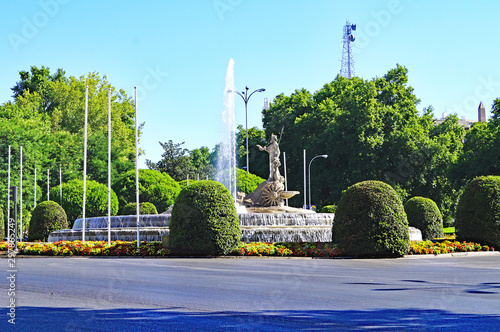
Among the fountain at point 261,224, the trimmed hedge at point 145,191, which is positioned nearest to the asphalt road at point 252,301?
the fountain at point 261,224

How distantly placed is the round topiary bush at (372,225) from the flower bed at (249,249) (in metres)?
0.77

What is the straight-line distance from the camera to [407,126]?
62656 mm

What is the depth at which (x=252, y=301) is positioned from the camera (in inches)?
384

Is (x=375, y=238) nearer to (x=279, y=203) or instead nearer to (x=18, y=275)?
(x=18, y=275)

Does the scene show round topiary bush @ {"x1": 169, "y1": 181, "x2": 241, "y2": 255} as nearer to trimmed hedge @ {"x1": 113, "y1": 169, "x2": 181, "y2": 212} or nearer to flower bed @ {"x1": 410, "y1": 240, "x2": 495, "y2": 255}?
flower bed @ {"x1": 410, "y1": 240, "x2": 495, "y2": 255}

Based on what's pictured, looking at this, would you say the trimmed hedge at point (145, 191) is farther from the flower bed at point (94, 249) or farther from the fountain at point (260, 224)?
the flower bed at point (94, 249)

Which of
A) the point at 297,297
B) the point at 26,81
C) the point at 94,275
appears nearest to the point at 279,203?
the point at 94,275

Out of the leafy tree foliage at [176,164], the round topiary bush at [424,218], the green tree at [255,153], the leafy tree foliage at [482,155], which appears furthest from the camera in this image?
the leafy tree foliage at [176,164]

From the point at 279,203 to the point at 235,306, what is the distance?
28455 mm

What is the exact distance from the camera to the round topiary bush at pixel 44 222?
35.3 meters

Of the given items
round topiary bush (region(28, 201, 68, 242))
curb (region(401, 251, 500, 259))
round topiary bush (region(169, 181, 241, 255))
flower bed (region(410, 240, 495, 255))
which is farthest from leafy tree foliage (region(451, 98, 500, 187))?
round topiary bush (region(169, 181, 241, 255))

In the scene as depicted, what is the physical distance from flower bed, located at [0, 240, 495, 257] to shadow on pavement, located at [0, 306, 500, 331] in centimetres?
1384

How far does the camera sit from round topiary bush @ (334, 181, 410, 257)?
857 inches

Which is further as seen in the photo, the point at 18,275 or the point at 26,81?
Result: the point at 26,81
